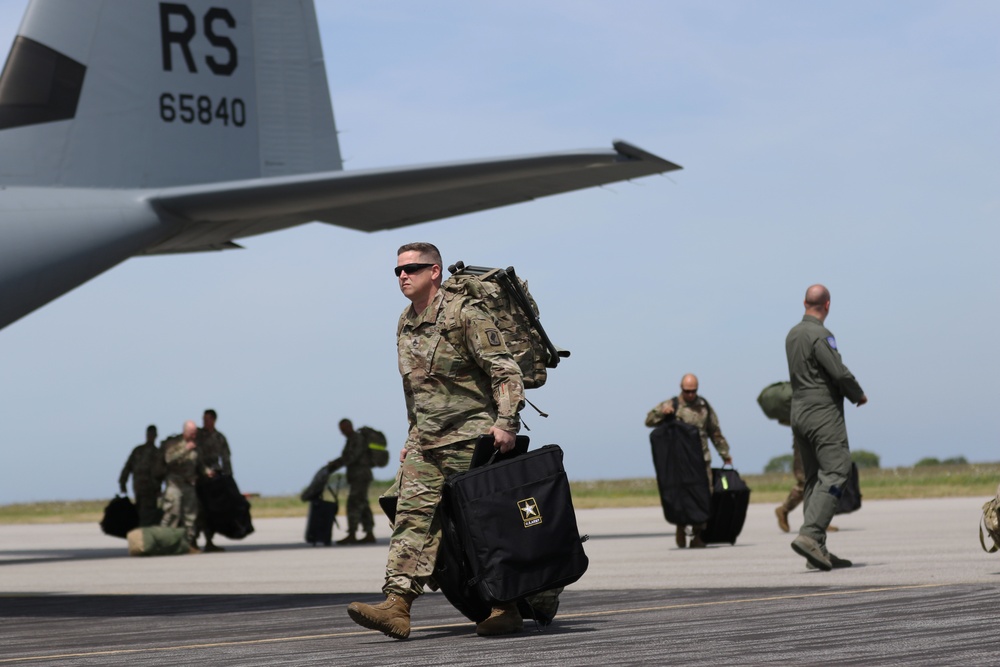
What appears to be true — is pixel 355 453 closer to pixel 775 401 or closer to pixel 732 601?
pixel 775 401

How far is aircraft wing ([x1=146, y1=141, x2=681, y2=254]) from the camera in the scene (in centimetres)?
1532

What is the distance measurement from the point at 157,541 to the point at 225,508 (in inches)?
36.4

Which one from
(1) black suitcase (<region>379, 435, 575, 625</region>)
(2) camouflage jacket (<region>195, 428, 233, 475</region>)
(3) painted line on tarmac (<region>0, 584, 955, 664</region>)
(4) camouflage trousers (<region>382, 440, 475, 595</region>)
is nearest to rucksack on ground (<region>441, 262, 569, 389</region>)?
(1) black suitcase (<region>379, 435, 575, 625</region>)

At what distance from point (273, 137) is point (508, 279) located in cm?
1273

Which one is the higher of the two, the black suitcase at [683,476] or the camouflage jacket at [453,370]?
the camouflage jacket at [453,370]

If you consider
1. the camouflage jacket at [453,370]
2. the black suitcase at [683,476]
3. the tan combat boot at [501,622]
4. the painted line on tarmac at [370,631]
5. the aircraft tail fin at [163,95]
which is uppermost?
the aircraft tail fin at [163,95]

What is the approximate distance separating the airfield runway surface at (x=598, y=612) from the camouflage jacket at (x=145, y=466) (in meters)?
3.25

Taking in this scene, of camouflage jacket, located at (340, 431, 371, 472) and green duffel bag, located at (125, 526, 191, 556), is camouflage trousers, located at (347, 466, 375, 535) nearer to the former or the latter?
camouflage jacket, located at (340, 431, 371, 472)

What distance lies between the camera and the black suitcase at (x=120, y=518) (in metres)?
18.8

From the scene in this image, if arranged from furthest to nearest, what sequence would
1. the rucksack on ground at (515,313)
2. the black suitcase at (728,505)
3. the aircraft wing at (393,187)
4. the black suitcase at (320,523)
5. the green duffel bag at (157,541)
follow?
the black suitcase at (320,523) → the green duffel bag at (157,541) → the aircraft wing at (393,187) → the black suitcase at (728,505) → the rucksack on ground at (515,313)

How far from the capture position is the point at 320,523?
18.5 m

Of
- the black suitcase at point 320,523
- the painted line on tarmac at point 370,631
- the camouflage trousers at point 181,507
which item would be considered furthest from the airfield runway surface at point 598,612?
the black suitcase at point 320,523

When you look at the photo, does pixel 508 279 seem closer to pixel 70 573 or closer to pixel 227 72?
pixel 70 573

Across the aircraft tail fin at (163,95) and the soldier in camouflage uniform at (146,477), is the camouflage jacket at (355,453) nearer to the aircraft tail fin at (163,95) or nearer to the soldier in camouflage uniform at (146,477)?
the soldier in camouflage uniform at (146,477)
